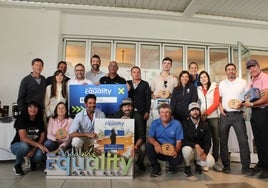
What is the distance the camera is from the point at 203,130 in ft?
11.3

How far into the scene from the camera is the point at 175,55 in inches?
244

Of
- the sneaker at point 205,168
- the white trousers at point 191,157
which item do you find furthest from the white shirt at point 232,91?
the sneaker at point 205,168

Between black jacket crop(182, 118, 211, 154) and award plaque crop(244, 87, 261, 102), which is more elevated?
award plaque crop(244, 87, 261, 102)

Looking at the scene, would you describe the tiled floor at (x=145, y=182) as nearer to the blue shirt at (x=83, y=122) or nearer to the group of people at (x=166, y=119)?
the group of people at (x=166, y=119)

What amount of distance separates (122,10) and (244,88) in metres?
3.28

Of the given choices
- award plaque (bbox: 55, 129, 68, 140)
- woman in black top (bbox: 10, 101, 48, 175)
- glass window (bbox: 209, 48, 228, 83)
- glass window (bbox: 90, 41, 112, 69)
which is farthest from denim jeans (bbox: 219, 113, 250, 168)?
glass window (bbox: 90, 41, 112, 69)

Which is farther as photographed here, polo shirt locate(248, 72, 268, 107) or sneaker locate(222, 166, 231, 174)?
sneaker locate(222, 166, 231, 174)

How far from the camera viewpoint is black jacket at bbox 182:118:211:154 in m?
3.43

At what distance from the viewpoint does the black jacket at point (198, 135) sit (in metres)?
3.43

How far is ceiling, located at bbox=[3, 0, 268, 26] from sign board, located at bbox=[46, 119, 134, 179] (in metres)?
3.25

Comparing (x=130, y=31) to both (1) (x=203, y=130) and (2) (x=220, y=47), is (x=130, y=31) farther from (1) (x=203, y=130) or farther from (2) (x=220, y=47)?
(1) (x=203, y=130)

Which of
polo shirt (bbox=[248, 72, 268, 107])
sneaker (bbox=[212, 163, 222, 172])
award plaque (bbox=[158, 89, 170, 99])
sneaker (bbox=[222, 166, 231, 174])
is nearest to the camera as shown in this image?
polo shirt (bbox=[248, 72, 268, 107])

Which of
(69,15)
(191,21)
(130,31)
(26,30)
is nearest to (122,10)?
(130,31)

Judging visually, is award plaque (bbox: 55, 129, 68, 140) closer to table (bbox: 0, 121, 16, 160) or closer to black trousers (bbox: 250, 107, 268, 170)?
table (bbox: 0, 121, 16, 160)
